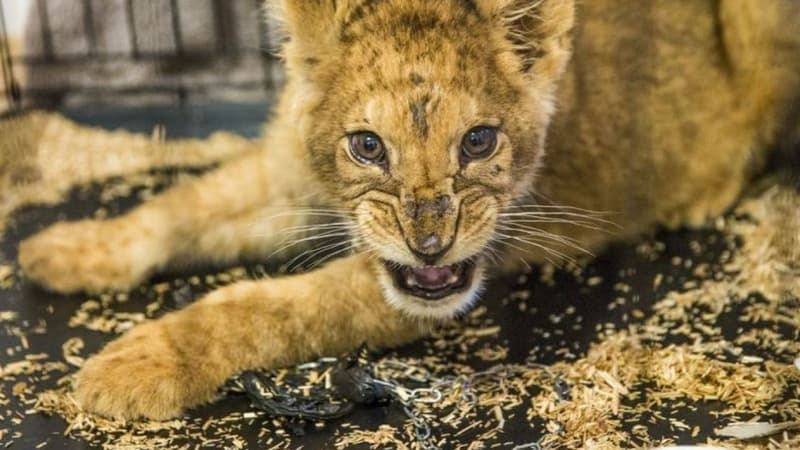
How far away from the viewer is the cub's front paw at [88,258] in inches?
93.6

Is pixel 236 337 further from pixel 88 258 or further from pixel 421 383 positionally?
pixel 88 258

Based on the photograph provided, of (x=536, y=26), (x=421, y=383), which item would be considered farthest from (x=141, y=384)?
(x=536, y=26)

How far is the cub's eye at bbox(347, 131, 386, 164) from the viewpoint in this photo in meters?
1.89

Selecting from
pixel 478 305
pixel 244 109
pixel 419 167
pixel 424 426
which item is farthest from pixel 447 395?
pixel 244 109

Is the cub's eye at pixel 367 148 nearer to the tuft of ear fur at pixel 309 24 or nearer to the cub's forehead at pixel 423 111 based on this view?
the cub's forehead at pixel 423 111

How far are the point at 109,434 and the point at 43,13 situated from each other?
177 centimetres

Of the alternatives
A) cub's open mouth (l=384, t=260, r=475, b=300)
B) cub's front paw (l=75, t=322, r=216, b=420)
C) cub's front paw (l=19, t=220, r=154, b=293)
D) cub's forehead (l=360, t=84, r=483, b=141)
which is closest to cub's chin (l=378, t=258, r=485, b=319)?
cub's open mouth (l=384, t=260, r=475, b=300)

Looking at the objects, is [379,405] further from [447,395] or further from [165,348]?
[165,348]

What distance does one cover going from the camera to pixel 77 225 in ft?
8.21

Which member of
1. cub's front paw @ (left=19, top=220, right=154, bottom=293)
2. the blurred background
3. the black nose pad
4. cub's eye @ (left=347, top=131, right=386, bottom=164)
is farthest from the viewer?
the blurred background

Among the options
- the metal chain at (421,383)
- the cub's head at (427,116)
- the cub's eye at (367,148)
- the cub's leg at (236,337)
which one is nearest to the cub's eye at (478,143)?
the cub's head at (427,116)

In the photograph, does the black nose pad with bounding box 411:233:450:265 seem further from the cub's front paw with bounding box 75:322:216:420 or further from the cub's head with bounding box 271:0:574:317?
the cub's front paw with bounding box 75:322:216:420

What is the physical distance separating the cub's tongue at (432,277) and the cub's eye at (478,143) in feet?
0.75

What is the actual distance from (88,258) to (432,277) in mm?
896
